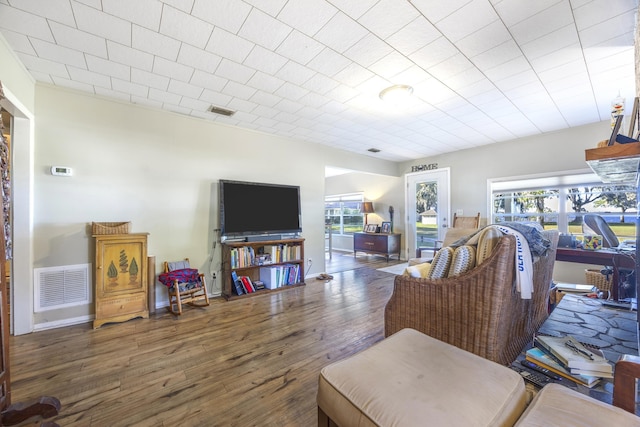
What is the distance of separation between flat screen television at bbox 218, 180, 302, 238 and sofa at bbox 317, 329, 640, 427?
2957mm

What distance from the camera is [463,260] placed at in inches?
66.2

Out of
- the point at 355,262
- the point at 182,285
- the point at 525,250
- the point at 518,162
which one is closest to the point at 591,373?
the point at 525,250

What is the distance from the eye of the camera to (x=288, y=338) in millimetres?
2416

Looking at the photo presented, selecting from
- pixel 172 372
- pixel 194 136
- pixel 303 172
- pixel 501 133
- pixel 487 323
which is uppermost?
pixel 501 133

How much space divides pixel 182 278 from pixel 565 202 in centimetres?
595

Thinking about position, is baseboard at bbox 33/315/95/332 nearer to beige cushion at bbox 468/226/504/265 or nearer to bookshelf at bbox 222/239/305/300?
bookshelf at bbox 222/239/305/300

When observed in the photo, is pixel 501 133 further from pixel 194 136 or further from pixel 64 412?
pixel 64 412

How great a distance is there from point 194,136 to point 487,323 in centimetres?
383

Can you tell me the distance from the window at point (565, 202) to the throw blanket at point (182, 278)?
5.35 metres

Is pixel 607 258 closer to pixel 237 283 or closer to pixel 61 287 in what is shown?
pixel 237 283

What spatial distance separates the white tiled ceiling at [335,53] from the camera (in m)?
1.74

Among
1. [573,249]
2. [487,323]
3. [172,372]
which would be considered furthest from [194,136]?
[573,249]

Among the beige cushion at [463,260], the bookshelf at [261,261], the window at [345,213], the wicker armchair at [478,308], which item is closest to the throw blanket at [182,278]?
the bookshelf at [261,261]

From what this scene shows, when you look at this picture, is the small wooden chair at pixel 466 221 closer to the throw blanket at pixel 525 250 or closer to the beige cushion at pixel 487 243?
the throw blanket at pixel 525 250
